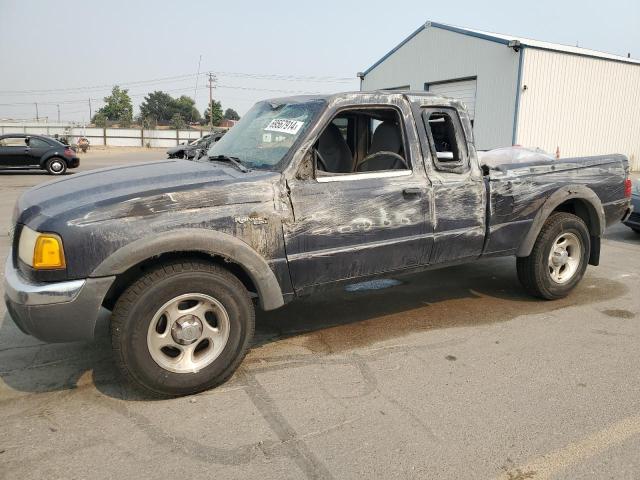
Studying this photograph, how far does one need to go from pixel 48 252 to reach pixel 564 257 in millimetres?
4445

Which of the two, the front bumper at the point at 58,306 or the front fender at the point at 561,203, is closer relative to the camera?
the front bumper at the point at 58,306

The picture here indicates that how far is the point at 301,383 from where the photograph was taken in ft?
10.9

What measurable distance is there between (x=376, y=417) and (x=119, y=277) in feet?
5.68

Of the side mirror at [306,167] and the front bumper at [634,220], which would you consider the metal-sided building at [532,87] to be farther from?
the side mirror at [306,167]

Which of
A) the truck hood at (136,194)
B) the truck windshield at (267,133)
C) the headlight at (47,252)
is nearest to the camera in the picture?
the headlight at (47,252)

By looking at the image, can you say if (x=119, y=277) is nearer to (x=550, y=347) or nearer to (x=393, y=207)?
(x=393, y=207)

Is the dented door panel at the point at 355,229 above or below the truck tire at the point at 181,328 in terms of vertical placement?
above

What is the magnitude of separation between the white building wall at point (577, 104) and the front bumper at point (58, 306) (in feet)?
55.9

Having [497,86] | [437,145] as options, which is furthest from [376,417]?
[497,86]

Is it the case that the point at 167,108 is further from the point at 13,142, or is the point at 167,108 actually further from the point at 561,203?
the point at 561,203

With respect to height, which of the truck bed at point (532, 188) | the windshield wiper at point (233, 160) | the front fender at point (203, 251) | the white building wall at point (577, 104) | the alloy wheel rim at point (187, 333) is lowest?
the alloy wheel rim at point (187, 333)

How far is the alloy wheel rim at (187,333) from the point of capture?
3.06m

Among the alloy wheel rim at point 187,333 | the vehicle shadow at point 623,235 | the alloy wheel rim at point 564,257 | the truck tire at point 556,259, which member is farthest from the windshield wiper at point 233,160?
the vehicle shadow at point 623,235

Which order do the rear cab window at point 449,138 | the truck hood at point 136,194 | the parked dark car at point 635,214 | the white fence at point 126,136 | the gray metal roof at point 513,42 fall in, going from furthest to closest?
the white fence at point 126,136 → the gray metal roof at point 513,42 → the parked dark car at point 635,214 → the rear cab window at point 449,138 → the truck hood at point 136,194
